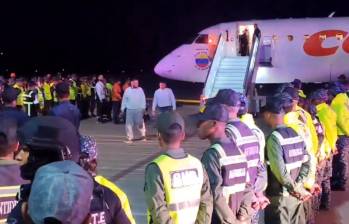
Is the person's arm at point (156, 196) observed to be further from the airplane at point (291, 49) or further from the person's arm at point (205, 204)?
the airplane at point (291, 49)

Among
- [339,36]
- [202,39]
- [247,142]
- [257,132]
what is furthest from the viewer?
[202,39]

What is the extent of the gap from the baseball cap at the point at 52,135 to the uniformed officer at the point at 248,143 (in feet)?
9.46

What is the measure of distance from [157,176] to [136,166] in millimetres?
8258

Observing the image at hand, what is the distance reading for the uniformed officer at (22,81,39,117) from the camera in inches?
718

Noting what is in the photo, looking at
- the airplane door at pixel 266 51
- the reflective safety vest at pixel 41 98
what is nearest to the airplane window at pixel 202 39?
the airplane door at pixel 266 51

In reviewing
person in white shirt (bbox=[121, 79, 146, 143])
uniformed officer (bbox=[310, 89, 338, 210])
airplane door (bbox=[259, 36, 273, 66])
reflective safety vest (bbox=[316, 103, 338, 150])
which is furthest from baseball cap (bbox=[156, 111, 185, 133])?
airplane door (bbox=[259, 36, 273, 66])

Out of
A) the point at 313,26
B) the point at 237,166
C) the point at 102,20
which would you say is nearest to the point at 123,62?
the point at 102,20

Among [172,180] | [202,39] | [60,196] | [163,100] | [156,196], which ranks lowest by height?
[163,100]

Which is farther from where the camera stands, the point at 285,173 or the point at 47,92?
the point at 47,92

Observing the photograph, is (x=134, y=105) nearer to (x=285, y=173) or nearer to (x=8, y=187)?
(x=285, y=173)

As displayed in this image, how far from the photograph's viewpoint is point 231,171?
4898 millimetres

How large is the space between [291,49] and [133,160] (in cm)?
1368

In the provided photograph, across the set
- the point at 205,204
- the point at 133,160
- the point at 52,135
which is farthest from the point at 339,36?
the point at 52,135

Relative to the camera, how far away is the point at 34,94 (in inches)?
736
